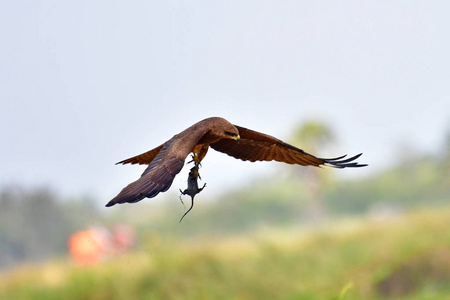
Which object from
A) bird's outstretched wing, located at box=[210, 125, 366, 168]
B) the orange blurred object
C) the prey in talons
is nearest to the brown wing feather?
bird's outstretched wing, located at box=[210, 125, 366, 168]

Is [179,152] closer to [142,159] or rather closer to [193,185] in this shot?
[193,185]

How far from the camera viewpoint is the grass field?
424 inches

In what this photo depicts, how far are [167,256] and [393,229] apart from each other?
6.09 meters

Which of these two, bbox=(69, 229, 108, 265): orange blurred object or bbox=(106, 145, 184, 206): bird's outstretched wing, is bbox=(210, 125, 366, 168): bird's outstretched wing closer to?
bbox=(106, 145, 184, 206): bird's outstretched wing

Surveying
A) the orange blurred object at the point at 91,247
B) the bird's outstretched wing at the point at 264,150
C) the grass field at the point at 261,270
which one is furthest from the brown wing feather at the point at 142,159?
the orange blurred object at the point at 91,247

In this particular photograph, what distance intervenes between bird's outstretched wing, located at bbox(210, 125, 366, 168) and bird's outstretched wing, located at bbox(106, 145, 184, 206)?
0.57 m

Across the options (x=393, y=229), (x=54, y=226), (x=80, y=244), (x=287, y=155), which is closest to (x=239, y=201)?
(x=54, y=226)

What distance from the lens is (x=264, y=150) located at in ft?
11.3

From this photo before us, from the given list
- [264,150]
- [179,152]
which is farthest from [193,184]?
[264,150]

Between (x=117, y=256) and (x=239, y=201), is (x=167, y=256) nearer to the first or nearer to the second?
(x=117, y=256)

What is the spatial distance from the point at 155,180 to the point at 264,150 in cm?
91

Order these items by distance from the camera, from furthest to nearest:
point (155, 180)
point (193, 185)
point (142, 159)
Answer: point (142, 159) < point (193, 185) < point (155, 180)

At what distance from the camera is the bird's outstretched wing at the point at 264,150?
10.8 feet

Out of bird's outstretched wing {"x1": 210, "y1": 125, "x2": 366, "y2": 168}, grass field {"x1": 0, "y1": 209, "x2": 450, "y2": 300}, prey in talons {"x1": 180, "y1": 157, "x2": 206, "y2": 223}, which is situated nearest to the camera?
prey in talons {"x1": 180, "y1": 157, "x2": 206, "y2": 223}
